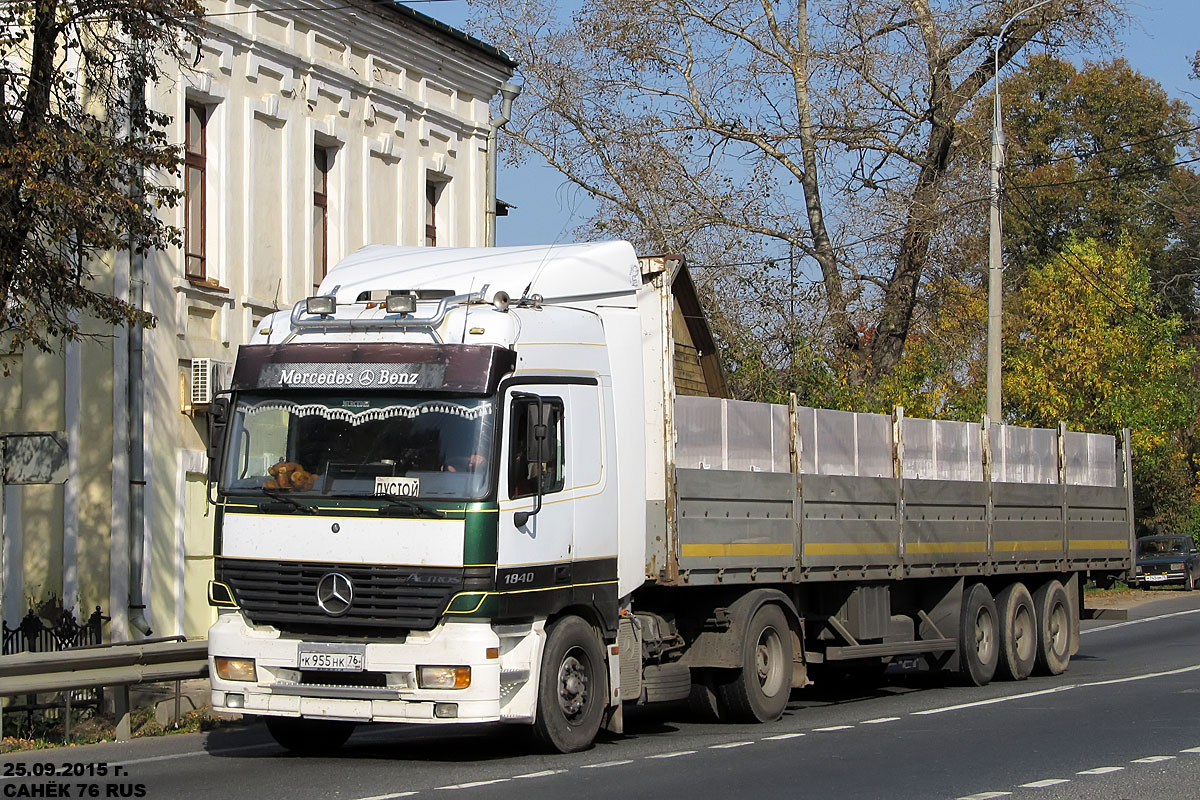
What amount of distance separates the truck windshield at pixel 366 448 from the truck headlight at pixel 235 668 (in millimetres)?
1107

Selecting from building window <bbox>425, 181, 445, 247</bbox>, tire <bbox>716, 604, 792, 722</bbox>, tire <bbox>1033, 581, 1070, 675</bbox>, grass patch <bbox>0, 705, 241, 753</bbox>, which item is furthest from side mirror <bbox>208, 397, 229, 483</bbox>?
building window <bbox>425, 181, 445, 247</bbox>

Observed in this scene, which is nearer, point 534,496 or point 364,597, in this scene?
point 364,597

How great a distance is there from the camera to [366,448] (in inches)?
420

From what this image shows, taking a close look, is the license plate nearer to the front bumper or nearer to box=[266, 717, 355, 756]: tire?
the front bumper

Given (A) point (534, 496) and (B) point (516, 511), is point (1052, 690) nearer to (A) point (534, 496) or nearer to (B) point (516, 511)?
(A) point (534, 496)

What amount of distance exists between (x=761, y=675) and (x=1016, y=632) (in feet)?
19.2

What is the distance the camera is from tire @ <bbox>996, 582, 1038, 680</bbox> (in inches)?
720

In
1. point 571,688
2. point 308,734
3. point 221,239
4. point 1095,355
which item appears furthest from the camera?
point 1095,355

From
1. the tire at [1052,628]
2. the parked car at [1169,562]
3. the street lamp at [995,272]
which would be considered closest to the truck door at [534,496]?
the tire at [1052,628]

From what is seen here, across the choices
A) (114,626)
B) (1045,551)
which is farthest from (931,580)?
(114,626)

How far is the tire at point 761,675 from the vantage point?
13.4 meters

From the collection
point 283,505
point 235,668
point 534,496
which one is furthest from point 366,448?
point 235,668

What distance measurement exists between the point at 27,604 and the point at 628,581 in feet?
27.1

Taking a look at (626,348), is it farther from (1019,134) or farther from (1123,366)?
(1019,134)
